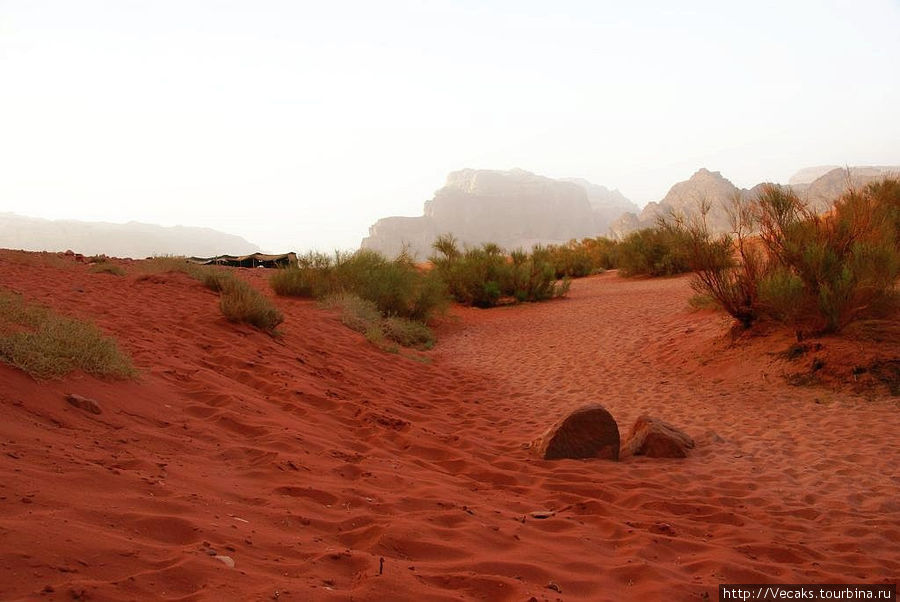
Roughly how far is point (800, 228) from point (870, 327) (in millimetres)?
1775

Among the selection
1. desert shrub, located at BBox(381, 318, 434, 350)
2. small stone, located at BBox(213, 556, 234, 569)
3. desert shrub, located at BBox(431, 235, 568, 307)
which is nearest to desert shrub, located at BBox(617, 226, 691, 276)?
desert shrub, located at BBox(431, 235, 568, 307)

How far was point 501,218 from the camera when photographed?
4279 inches

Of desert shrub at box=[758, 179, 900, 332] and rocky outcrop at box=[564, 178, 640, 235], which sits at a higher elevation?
rocky outcrop at box=[564, 178, 640, 235]

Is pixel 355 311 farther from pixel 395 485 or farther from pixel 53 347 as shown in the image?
pixel 395 485

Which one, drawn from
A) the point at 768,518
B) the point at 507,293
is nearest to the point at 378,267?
the point at 507,293

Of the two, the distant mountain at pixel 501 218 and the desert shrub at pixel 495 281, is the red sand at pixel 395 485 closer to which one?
the desert shrub at pixel 495 281

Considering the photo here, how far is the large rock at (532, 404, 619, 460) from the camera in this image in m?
6.03

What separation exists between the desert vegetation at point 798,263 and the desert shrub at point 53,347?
26.7 feet

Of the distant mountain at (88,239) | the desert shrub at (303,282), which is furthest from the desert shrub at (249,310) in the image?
the distant mountain at (88,239)

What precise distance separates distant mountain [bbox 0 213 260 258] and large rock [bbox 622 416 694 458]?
73.6m

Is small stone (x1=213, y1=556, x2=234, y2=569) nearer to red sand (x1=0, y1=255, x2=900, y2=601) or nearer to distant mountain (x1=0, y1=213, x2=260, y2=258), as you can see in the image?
red sand (x1=0, y1=255, x2=900, y2=601)

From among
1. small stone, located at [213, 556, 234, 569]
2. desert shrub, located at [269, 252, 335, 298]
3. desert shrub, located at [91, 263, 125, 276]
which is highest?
desert shrub, located at [91, 263, 125, 276]

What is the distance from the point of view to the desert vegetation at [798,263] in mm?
8734

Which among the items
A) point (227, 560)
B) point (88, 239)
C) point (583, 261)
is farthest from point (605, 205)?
point (227, 560)
